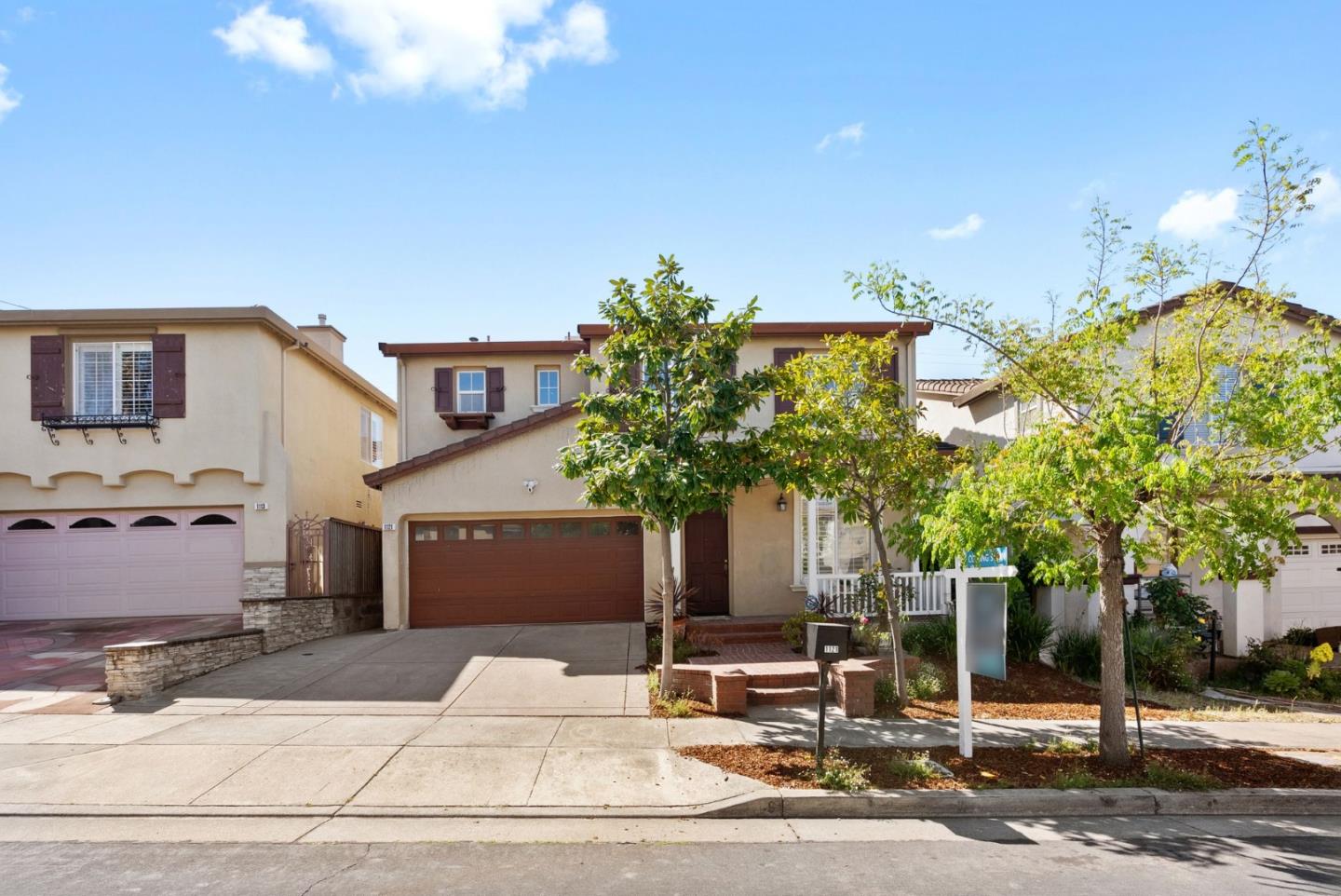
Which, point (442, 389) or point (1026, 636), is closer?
point (1026, 636)

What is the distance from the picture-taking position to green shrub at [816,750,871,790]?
675 cm

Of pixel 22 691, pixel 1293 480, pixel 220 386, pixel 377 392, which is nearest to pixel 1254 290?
pixel 1293 480

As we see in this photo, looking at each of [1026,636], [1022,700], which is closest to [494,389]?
[1026,636]

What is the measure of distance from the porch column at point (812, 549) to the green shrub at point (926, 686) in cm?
327

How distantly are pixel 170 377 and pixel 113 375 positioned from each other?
1.30m

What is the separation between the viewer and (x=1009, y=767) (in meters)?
7.38

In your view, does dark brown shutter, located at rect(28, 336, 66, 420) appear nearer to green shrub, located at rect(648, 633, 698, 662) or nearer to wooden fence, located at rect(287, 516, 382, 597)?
wooden fence, located at rect(287, 516, 382, 597)

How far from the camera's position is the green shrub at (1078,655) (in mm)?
11781

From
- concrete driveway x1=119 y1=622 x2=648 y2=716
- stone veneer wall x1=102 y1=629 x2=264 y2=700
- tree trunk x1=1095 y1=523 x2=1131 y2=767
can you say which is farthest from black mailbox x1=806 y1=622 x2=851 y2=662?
stone veneer wall x1=102 y1=629 x2=264 y2=700

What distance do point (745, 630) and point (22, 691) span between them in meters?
10.1

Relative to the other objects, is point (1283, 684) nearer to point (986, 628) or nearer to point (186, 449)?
point (986, 628)

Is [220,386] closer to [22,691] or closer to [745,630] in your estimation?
[22,691]

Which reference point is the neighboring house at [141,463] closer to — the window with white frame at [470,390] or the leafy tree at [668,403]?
the window with white frame at [470,390]

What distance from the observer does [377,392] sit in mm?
21125
